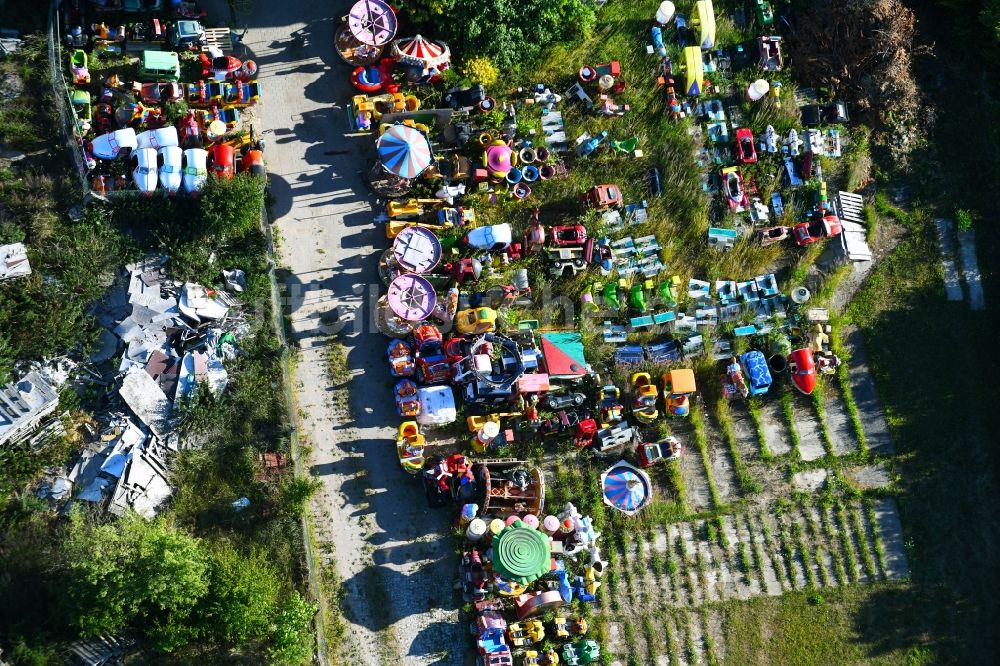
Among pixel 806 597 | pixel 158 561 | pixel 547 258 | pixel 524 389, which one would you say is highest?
pixel 547 258

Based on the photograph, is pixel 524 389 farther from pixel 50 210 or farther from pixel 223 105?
pixel 50 210

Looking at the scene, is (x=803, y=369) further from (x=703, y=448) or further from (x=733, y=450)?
(x=703, y=448)

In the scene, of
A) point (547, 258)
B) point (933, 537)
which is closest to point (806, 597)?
point (933, 537)

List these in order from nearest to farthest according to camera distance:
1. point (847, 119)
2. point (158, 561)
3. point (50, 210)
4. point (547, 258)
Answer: point (158, 561) → point (50, 210) → point (547, 258) → point (847, 119)

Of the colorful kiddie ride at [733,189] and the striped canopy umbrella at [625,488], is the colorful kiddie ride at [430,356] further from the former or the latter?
the colorful kiddie ride at [733,189]

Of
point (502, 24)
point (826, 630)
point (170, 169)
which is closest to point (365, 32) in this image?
point (502, 24)

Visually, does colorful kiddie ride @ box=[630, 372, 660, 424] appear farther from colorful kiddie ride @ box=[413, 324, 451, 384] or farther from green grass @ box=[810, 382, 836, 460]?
colorful kiddie ride @ box=[413, 324, 451, 384]

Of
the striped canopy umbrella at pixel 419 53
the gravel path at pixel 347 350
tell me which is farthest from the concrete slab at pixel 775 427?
the striped canopy umbrella at pixel 419 53
